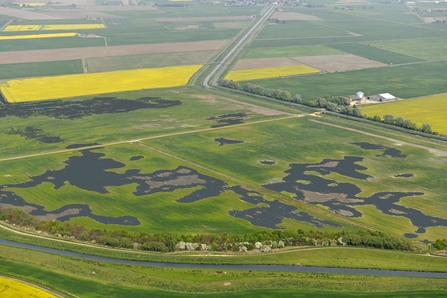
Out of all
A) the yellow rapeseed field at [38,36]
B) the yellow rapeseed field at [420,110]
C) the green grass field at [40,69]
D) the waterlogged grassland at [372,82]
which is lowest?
the yellow rapeseed field at [420,110]

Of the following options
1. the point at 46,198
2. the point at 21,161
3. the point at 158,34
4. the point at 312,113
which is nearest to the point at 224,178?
the point at 46,198

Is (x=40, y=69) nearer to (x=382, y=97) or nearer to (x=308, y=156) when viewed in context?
(x=382, y=97)

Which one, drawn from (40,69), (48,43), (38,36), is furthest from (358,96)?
(38,36)

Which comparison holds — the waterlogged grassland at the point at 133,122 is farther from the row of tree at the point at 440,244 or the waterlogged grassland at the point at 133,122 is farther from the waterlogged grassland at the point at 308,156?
the row of tree at the point at 440,244

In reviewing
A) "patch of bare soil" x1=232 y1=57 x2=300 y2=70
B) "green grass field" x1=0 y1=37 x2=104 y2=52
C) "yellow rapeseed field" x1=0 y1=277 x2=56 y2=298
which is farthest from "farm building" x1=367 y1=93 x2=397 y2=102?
"yellow rapeseed field" x1=0 y1=277 x2=56 y2=298

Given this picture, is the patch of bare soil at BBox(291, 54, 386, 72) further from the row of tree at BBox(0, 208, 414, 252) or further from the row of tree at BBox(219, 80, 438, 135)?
the row of tree at BBox(0, 208, 414, 252)

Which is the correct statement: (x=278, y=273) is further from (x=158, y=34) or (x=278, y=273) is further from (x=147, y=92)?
(x=158, y=34)

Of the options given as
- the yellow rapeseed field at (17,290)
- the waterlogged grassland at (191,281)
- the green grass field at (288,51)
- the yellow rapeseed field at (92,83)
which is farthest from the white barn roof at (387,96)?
the yellow rapeseed field at (17,290)
